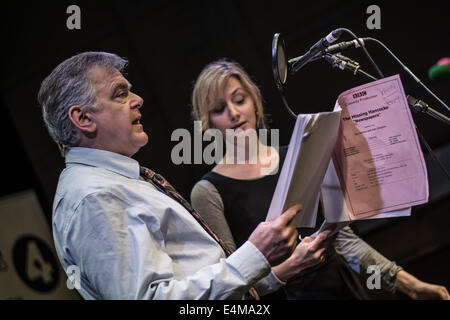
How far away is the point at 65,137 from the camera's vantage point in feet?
4.09

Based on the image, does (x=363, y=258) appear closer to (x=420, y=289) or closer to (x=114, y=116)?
(x=420, y=289)

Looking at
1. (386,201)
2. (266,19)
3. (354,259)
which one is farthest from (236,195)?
(266,19)

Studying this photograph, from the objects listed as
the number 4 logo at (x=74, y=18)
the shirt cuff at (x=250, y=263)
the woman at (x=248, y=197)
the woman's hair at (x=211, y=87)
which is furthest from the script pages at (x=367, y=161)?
the number 4 logo at (x=74, y=18)

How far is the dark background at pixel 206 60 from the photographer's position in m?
2.44

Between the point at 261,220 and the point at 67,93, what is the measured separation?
0.84 metres

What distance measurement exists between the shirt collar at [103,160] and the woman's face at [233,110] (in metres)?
0.69

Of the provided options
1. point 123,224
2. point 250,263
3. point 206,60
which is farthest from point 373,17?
point 123,224

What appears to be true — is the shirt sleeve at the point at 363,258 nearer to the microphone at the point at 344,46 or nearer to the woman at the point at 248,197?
the woman at the point at 248,197

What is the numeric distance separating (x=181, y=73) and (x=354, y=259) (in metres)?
1.42

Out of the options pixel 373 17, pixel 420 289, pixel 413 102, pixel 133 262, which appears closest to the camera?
pixel 133 262

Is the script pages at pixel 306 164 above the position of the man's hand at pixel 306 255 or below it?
above

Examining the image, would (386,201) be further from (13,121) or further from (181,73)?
(13,121)

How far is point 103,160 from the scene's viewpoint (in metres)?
1.18

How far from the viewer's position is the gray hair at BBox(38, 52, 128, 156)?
→ 3.95 ft
